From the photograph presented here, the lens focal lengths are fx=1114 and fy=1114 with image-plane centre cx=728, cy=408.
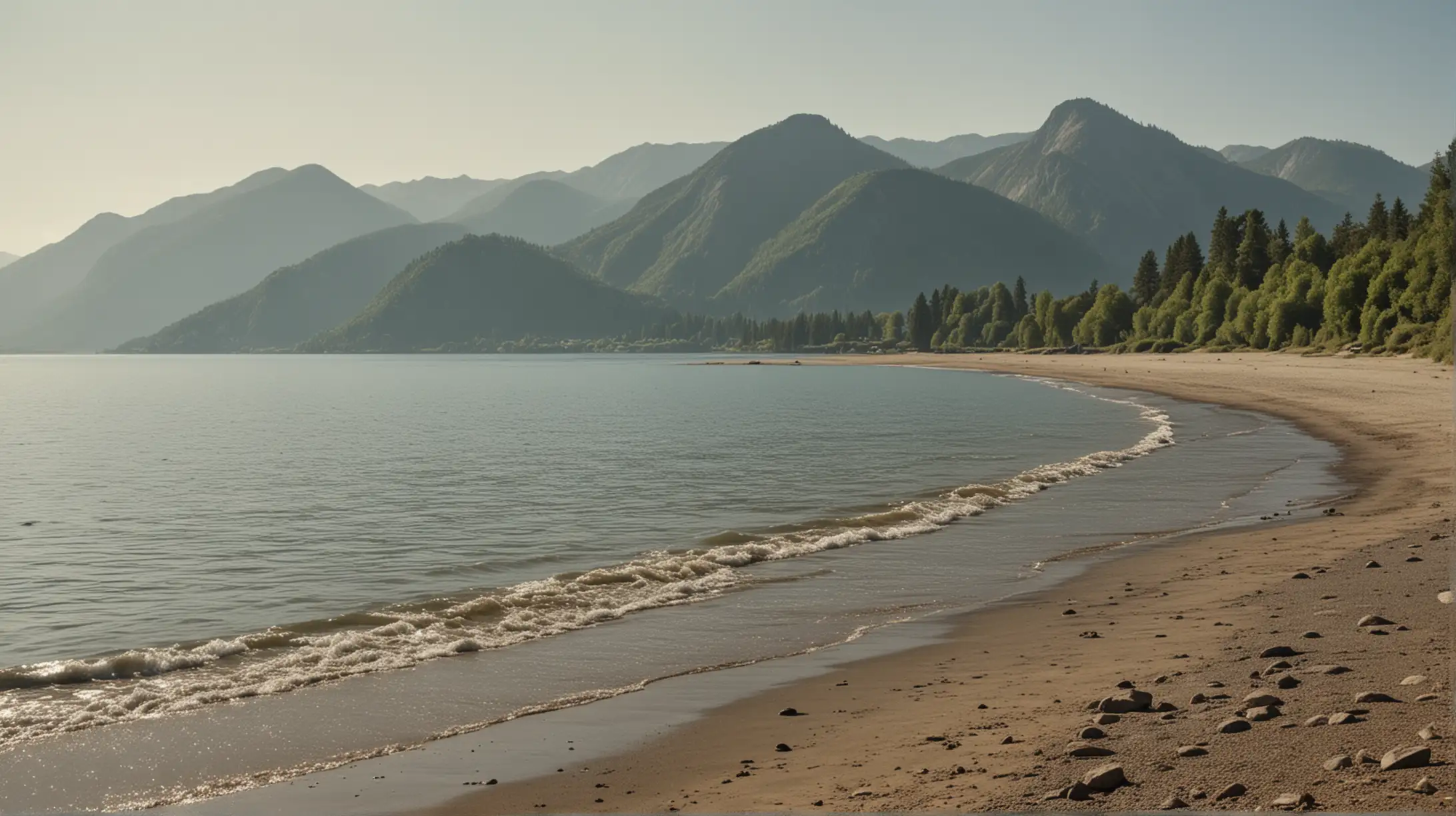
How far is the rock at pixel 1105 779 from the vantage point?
862 cm

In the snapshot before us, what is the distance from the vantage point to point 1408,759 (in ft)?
26.5

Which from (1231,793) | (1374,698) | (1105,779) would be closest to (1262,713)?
(1374,698)

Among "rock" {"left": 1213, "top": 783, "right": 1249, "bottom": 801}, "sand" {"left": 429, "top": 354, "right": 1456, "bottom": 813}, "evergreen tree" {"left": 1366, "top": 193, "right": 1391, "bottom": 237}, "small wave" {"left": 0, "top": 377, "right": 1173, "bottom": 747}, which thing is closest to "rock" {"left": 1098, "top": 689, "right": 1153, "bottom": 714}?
"sand" {"left": 429, "top": 354, "right": 1456, "bottom": 813}

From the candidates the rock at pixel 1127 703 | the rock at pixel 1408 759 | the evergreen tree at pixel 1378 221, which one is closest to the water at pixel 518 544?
the rock at pixel 1127 703

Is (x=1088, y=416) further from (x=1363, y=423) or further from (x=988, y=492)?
(x=988, y=492)

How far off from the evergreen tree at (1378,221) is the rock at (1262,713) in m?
187

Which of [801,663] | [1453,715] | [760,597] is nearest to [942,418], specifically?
[760,597]

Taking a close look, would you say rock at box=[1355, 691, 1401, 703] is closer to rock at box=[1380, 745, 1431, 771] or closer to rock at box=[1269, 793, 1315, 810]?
rock at box=[1380, 745, 1431, 771]

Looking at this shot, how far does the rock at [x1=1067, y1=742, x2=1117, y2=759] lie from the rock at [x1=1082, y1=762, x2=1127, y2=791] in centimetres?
81

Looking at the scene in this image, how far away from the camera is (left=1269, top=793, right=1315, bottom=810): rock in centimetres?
773

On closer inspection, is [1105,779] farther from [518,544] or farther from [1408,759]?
[518,544]

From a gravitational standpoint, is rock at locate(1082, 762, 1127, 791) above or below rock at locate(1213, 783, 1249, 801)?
below

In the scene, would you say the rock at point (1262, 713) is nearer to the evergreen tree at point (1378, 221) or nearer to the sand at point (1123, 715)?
the sand at point (1123, 715)

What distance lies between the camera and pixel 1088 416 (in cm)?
7712
